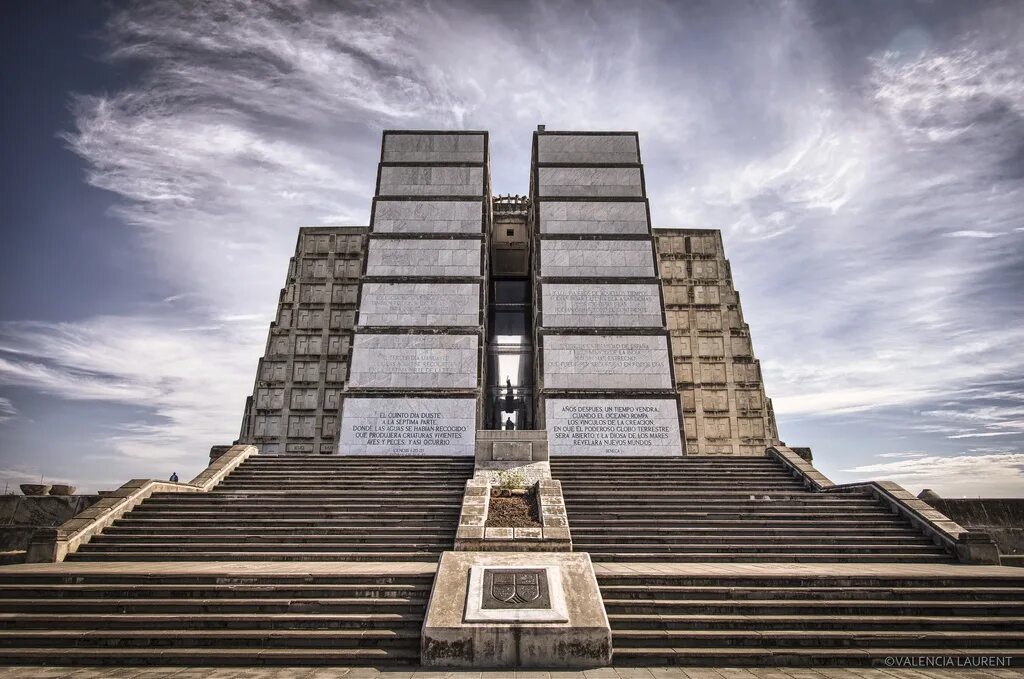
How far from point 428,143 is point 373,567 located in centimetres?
2477

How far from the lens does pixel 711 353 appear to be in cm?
3186

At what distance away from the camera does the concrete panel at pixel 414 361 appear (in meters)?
24.3

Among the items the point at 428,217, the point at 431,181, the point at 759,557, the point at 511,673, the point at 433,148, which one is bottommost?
the point at 511,673

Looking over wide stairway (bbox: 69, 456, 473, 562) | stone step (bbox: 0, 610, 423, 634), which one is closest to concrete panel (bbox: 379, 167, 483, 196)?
wide stairway (bbox: 69, 456, 473, 562)

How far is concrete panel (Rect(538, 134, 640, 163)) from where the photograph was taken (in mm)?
29969

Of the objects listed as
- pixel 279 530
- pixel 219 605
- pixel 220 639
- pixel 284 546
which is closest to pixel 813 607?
pixel 220 639

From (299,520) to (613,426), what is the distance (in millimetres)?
13549

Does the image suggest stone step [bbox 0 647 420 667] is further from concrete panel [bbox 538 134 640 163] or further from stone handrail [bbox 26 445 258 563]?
concrete panel [bbox 538 134 640 163]

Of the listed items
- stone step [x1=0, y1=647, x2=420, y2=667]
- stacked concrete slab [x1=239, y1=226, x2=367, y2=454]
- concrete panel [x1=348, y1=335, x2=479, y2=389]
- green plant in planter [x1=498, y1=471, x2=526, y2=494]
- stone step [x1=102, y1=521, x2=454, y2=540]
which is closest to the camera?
stone step [x1=0, y1=647, x2=420, y2=667]

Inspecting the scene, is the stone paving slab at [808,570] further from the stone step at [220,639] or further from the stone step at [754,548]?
the stone step at [220,639]

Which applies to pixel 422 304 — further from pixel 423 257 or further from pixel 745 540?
pixel 745 540

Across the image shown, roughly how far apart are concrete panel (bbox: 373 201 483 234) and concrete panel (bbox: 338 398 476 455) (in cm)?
891

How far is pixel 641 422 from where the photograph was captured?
76.2 feet

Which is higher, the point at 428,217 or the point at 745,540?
the point at 428,217
